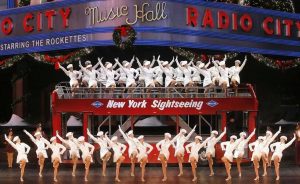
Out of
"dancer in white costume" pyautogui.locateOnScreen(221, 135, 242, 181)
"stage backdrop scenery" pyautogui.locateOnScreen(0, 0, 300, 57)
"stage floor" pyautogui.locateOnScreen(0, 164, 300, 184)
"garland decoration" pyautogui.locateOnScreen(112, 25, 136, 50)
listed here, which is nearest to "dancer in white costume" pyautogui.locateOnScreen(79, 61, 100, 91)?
"stage floor" pyautogui.locateOnScreen(0, 164, 300, 184)

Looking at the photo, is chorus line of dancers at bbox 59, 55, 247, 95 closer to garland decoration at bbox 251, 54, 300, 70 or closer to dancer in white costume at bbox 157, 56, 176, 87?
dancer in white costume at bbox 157, 56, 176, 87

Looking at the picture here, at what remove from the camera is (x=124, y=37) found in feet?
106

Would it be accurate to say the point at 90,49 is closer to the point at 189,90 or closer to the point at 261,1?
the point at 189,90

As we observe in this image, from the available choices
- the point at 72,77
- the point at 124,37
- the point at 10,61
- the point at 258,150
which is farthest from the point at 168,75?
the point at 10,61

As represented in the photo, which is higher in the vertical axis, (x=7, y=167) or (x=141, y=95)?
(x=141, y=95)

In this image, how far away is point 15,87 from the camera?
41.0 meters

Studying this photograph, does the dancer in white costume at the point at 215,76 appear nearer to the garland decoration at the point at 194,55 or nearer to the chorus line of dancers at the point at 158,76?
the chorus line of dancers at the point at 158,76

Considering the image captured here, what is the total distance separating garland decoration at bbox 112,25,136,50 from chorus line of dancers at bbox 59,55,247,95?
3.46 metres

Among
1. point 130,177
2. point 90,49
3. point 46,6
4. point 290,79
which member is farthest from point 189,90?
point 290,79

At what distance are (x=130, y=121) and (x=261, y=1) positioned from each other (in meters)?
14.1

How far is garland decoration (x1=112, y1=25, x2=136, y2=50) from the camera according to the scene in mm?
32094

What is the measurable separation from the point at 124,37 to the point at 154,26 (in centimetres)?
175

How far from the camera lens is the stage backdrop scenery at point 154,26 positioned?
32719 millimetres

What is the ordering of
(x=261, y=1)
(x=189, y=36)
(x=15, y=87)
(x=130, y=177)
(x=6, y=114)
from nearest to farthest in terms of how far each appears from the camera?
(x=130, y=177)
(x=189, y=36)
(x=261, y=1)
(x=15, y=87)
(x=6, y=114)
